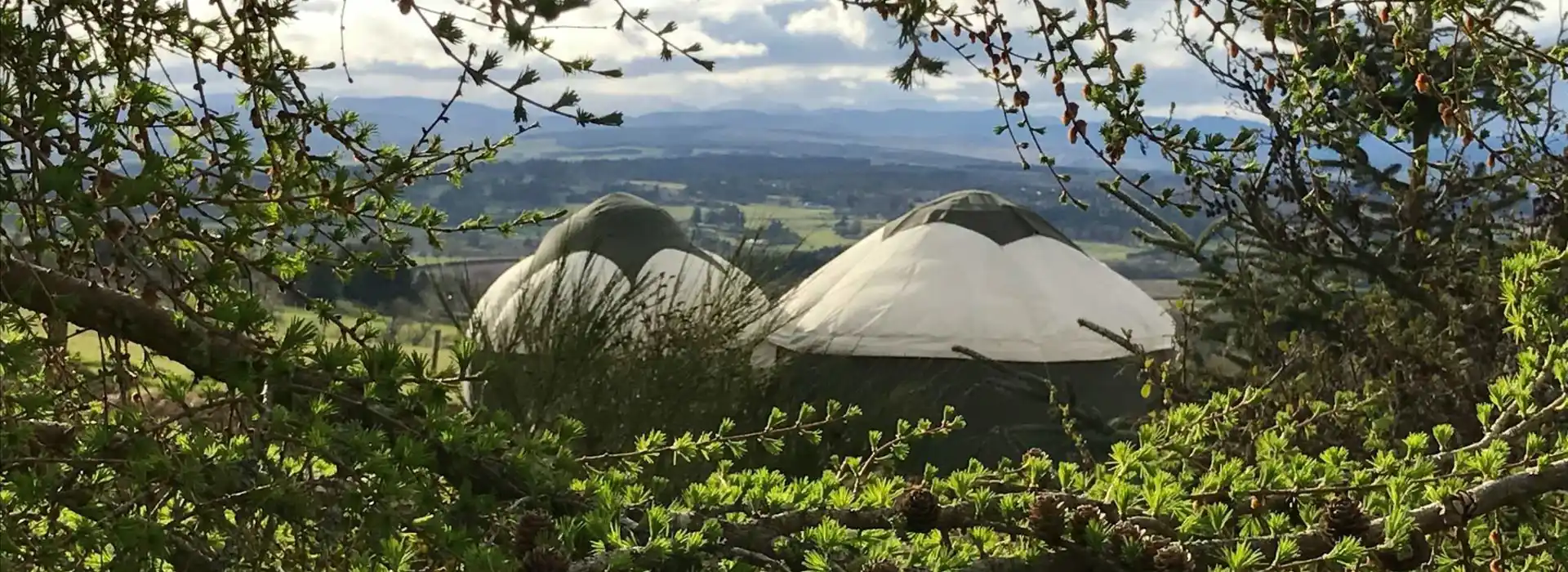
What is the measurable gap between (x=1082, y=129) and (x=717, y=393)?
3.00 m

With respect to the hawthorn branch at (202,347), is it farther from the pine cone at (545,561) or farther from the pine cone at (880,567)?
the pine cone at (880,567)

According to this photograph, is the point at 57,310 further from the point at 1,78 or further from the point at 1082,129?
the point at 1082,129

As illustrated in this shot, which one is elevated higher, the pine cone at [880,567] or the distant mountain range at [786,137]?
the distant mountain range at [786,137]

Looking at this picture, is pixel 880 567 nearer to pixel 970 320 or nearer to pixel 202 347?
pixel 202 347

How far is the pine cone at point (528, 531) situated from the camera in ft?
2.32

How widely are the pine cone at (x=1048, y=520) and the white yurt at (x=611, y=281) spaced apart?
9.48 ft

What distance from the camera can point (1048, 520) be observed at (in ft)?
2.54

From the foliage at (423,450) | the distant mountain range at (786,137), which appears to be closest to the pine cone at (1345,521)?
the foliage at (423,450)

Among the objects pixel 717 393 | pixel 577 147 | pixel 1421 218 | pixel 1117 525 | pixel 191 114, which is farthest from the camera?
pixel 577 147

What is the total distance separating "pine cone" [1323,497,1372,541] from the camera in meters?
0.77

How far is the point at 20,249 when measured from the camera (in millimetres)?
867

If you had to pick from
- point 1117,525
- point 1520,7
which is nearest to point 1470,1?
point 1117,525

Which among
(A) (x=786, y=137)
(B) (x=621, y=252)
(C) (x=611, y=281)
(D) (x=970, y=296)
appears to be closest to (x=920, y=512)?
(C) (x=611, y=281)

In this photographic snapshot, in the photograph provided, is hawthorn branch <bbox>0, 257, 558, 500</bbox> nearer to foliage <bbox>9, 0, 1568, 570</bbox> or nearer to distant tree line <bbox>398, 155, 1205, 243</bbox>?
foliage <bbox>9, 0, 1568, 570</bbox>
